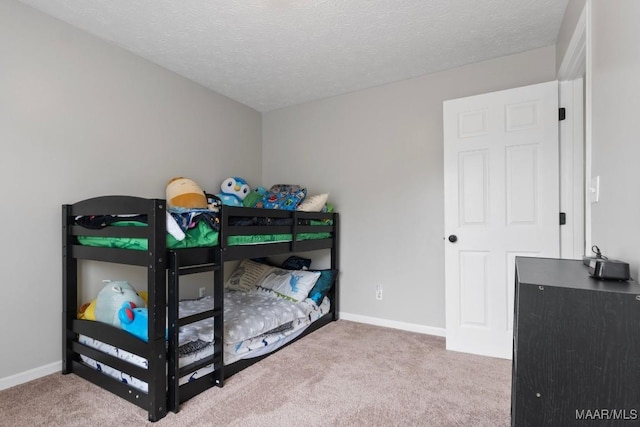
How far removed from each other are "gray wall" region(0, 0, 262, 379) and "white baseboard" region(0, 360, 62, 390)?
3cm

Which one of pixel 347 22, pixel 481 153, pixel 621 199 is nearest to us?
pixel 621 199

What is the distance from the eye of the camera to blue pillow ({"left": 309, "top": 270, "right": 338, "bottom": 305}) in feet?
9.65

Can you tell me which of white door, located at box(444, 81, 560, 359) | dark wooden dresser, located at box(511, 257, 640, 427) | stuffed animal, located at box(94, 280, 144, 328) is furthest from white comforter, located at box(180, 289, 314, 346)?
dark wooden dresser, located at box(511, 257, 640, 427)

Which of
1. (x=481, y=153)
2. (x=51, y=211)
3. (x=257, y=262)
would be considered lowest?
(x=257, y=262)

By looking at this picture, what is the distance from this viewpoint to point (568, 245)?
2.22 metres

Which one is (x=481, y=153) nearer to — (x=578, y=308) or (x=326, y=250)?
(x=326, y=250)

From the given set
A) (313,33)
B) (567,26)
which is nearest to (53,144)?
(313,33)

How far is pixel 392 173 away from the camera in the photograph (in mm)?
3018

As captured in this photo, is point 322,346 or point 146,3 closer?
point 146,3

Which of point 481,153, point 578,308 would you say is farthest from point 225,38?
point 578,308

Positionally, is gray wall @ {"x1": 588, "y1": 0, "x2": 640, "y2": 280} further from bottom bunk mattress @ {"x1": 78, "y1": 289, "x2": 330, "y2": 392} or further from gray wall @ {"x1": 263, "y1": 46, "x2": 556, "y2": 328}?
bottom bunk mattress @ {"x1": 78, "y1": 289, "x2": 330, "y2": 392}

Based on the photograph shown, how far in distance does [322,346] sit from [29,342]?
6.03ft

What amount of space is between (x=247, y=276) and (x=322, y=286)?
74 cm

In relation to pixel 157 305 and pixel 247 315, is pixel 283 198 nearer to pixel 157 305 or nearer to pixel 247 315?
pixel 247 315
